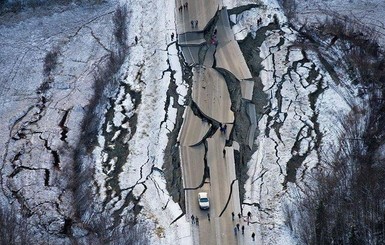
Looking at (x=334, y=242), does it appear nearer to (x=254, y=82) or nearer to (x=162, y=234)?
(x=162, y=234)

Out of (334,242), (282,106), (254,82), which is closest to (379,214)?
(334,242)

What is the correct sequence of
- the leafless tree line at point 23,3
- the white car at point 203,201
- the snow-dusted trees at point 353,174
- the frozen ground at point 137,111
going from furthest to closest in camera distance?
the leafless tree line at point 23,3 < the frozen ground at point 137,111 < the white car at point 203,201 < the snow-dusted trees at point 353,174

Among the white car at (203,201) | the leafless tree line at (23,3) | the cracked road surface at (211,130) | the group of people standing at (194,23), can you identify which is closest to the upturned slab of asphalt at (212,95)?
the cracked road surface at (211,130)

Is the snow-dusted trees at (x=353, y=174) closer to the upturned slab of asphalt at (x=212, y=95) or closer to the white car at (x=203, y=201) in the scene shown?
the white car at (x=203, y=201)

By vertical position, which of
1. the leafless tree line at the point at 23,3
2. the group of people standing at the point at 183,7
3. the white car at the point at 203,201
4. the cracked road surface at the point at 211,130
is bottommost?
the white car at the point at 203,201

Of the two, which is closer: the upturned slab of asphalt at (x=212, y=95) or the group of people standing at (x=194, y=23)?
the upturned slab of asphalt at (x=212, y=95)

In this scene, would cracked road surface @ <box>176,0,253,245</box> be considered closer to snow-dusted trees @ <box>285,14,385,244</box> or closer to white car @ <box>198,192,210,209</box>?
white car @ <box>198,192,210,209</box>

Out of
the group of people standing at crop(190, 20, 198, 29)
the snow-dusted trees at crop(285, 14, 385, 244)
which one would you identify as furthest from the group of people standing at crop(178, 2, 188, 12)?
the snow-dusted trees at crop(285, 14, 385, 244)

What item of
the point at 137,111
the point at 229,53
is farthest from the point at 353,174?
the point at 137,111
